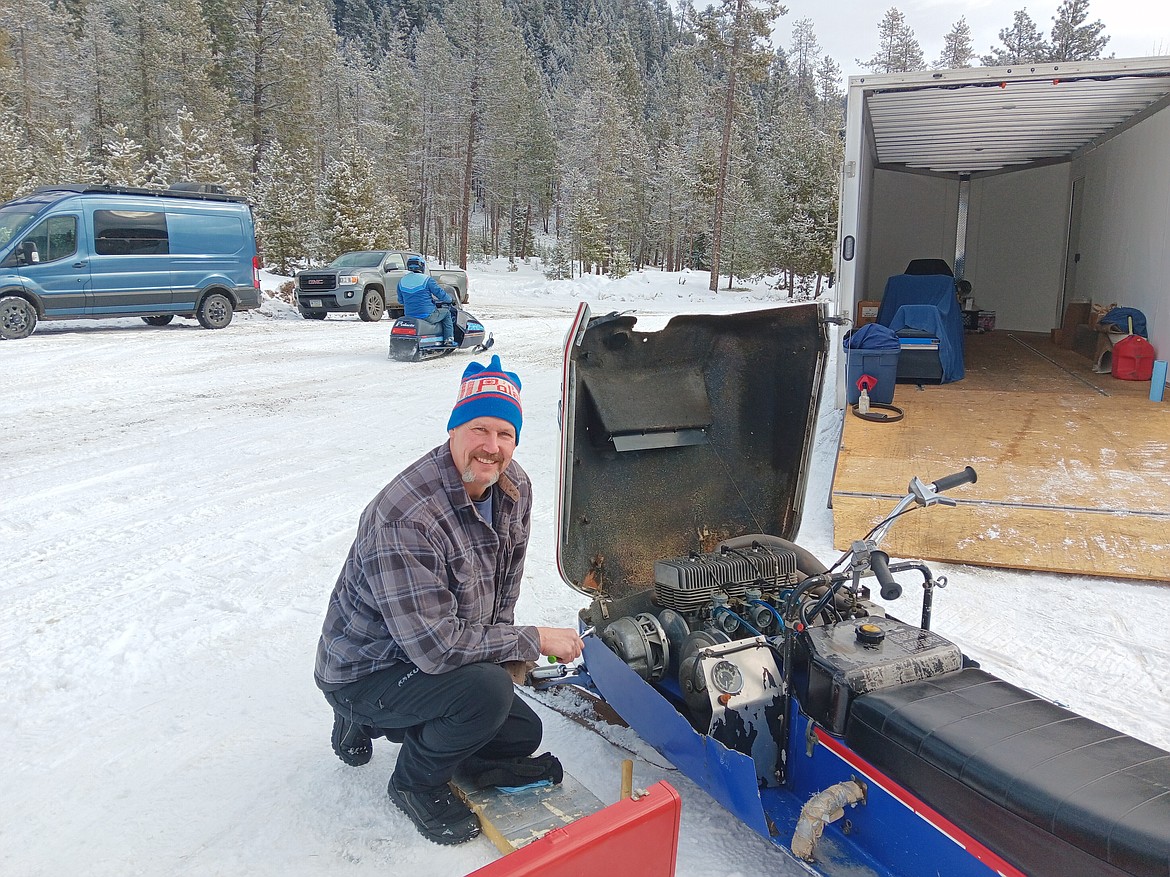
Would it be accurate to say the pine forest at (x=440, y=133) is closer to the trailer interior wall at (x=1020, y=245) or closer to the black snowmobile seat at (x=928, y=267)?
the trailer interior wall at (x=1020, y=245)

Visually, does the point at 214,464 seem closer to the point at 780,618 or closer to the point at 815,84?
the point at 780,618

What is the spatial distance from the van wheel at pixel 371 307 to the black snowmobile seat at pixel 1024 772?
1714 centimetres

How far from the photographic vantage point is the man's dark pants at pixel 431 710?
248cm

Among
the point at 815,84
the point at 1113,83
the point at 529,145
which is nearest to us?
the point at 1113,83

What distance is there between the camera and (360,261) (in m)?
18.8

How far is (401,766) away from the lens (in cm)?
273

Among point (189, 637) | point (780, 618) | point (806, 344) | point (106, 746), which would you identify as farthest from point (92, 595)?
point (806, 344)

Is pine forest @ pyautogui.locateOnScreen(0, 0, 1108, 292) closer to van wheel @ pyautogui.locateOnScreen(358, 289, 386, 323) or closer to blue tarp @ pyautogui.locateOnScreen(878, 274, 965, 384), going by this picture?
van wheel @ pyautogui.locateOnScreen(358, 289, 386, 323)

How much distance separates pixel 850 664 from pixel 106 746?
268 centimetres

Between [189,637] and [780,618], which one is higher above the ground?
[780,618]

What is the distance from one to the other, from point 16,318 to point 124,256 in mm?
2003

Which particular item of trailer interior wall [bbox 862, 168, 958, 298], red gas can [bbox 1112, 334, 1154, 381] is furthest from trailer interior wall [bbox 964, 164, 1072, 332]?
red gas can [bbox 1112, 334, 1154, 381]

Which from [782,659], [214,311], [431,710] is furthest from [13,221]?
[782,659]

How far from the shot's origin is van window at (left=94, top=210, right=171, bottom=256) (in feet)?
45.3
